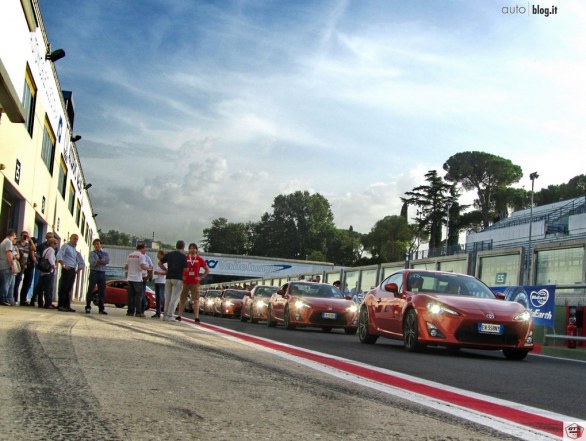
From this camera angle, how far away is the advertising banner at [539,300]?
15.6m

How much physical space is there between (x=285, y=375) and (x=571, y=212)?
218 ft

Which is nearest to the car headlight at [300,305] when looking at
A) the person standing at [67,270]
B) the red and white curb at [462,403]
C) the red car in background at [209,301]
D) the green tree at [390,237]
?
the person standing at [67,270]

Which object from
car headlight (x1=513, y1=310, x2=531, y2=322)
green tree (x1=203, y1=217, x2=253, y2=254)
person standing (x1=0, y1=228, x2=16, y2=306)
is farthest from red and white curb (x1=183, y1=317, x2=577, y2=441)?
green tree (x1=203, y1=217, x2=253, y2=254)

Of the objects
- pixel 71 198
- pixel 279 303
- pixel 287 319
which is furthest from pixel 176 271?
pixel 71 198

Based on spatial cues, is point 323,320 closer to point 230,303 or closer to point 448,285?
point 448,285

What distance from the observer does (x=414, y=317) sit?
453 inches

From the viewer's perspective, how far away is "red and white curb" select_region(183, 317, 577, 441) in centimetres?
423

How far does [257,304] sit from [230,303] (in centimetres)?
698

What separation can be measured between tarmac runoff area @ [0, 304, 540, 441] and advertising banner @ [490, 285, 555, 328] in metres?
10.2

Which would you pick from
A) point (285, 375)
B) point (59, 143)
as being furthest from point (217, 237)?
point (285, 375)

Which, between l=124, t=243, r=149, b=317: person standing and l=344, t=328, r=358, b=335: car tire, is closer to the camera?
l=124, t=243, r=149, b=317: person standing

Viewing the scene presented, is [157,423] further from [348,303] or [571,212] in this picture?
[571,212]

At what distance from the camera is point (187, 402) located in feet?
13.9

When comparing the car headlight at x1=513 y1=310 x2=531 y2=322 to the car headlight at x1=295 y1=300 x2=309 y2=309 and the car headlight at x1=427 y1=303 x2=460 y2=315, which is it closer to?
A: the car headlight at x1=427 y1=303 x2=460 y2=315
